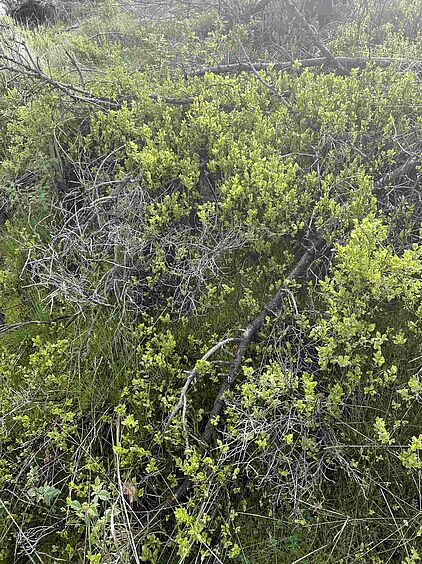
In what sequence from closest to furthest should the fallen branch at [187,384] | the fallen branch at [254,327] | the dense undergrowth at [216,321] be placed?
the dense undergrowth at [216,321] < the fallen branch at [187,384] < the fallen branch at [254,327]

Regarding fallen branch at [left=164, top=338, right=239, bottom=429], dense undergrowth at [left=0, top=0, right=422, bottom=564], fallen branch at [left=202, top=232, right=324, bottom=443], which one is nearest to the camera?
dense undergrowth at [left=0, top=0, right=422, bottom=564]

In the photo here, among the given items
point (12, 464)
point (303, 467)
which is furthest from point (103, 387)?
point (303, 467)

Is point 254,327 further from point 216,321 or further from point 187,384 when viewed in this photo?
point 187,384

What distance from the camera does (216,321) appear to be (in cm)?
256

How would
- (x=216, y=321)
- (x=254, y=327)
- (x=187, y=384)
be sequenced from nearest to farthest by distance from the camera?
1. (x=187, y=384)
2. (x=254, y=327)
3. (x=216, y=321)

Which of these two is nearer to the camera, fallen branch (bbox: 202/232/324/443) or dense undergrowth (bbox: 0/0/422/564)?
dense undergrowth (bbox: 0/0/422/564)

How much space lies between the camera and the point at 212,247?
9.05 feet

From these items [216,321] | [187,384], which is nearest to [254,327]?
[216,321]

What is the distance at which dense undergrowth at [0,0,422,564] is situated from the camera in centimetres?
195

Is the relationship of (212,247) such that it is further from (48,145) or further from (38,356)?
(48,145)

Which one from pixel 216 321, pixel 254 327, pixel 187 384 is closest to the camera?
pixel 187 384

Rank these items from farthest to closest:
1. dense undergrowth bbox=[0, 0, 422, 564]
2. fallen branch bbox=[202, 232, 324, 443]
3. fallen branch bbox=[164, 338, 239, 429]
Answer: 1. fallen branch bbox=[202, 232, 324, 443]
2. fallen branch bbox=[164, 338, 239, 429]
3. dense undergrowth bbox=[0, 0, 422, 564]

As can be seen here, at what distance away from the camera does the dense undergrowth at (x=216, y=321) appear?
6.39 feet

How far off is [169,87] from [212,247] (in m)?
1.61
